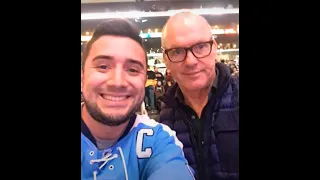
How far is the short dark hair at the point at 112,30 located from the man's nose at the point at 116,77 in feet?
0.65

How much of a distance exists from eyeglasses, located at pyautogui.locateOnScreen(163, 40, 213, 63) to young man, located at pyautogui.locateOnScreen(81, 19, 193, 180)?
18 centimetres

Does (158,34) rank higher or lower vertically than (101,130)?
higher

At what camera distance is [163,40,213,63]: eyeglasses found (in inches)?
73.9

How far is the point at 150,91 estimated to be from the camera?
1.92 m

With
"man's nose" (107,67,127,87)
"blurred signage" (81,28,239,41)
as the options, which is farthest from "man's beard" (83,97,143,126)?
"blurred signage" (81,28,239,41)

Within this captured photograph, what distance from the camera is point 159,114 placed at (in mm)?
1936

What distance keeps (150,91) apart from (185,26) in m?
0.47

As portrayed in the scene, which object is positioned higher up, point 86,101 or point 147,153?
point 86,101

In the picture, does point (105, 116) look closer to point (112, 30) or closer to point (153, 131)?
point (153, 131)

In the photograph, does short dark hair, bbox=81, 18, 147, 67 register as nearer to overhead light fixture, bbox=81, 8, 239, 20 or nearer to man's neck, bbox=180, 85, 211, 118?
overhead light fixture, bbox=81, 8, 239, 20

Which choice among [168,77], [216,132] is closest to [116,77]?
[168,77]
